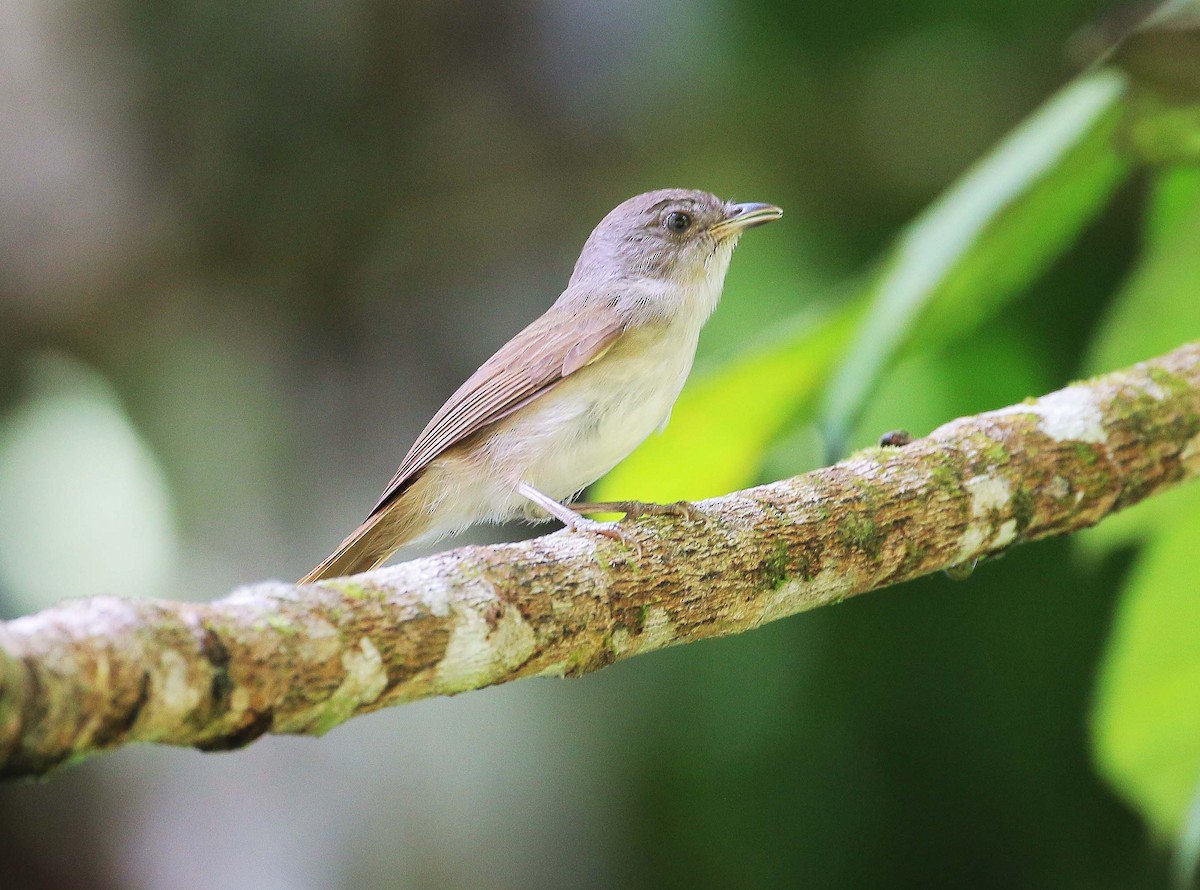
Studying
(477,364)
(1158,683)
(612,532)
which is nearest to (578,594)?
(612,532)

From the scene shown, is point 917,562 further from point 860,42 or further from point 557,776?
point 860,42

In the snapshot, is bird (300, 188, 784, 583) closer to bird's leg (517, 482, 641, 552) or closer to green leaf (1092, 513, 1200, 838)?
bird's leg (517, 482, 641, 552)

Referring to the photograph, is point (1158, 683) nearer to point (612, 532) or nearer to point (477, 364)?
point (612, 532)

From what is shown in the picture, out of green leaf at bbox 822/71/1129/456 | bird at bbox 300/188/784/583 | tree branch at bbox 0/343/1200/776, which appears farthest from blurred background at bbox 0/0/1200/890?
bird at bbox 300/188/784/583

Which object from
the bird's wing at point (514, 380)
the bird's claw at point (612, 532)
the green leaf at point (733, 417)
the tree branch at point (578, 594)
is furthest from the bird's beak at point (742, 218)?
the bird's claw at point (612, 532)

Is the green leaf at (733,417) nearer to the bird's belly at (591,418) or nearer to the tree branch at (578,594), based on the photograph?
the bird's belly at (591,418)

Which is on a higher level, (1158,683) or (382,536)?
(382,536)

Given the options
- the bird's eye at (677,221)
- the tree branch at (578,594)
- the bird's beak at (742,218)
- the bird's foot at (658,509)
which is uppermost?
the bird's eye at (677,221)
